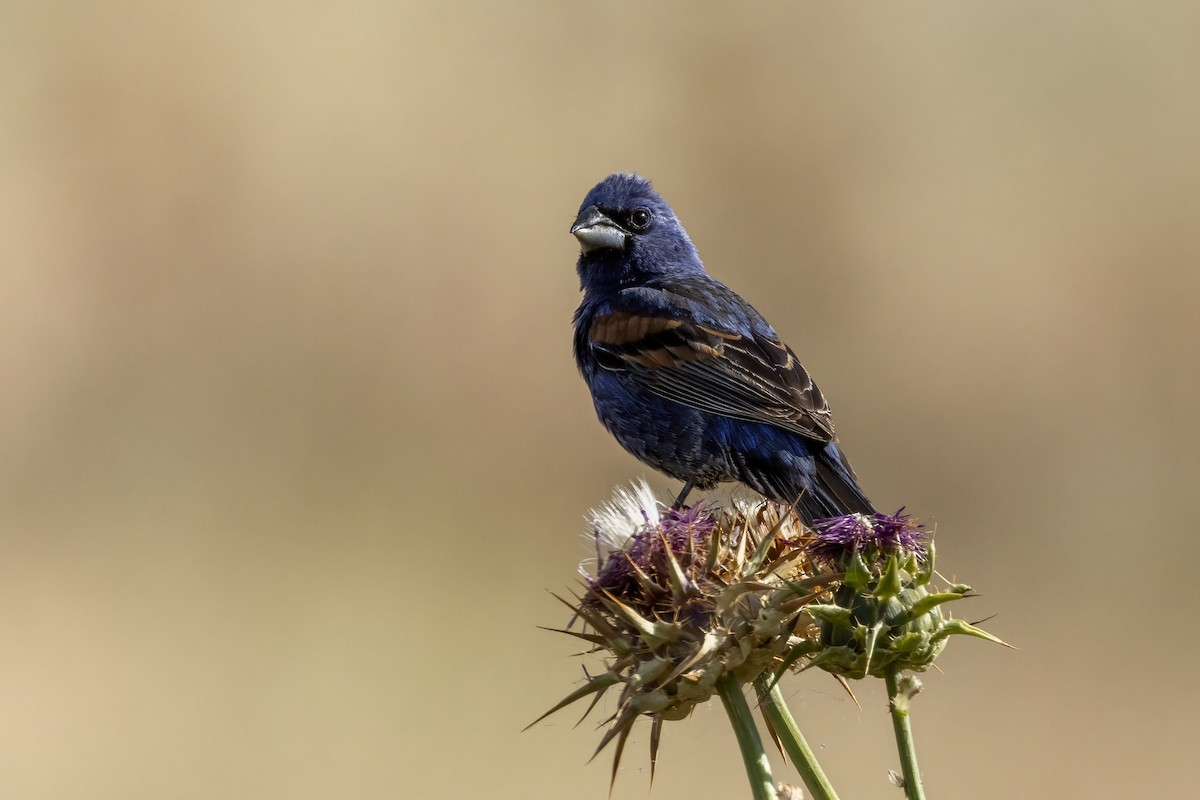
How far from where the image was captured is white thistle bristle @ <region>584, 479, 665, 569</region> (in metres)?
4.10

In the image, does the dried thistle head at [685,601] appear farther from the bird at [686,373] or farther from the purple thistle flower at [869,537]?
the bird at [686,373]

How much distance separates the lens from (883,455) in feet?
49.4

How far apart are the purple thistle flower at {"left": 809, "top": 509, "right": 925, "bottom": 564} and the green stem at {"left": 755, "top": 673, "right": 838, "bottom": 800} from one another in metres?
0.39

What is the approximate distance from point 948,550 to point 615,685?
438 inches

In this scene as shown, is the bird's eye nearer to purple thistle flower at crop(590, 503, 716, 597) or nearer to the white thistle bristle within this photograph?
the white thistle bristle

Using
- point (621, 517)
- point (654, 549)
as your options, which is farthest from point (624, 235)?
point (654, 549)

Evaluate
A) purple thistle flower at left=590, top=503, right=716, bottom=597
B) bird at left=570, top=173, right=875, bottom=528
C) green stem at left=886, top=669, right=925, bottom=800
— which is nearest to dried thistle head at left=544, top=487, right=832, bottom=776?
purple thistle flower at left=590, top=503, right=716, bottom=597

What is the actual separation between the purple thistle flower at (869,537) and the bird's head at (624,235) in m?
3.22

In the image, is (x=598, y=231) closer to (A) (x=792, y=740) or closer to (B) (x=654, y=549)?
(B) (x=654, y=549)

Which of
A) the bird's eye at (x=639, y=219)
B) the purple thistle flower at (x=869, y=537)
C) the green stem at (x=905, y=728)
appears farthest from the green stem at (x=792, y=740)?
the bird's eye at (x=639, y=219)

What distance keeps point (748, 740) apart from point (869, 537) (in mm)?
718

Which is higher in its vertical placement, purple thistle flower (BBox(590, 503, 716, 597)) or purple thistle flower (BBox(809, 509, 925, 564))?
purple thistle flower (BBox(809, 509, 925, 564))

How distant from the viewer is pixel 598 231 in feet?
22.4

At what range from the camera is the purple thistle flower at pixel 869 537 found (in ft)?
12.2
